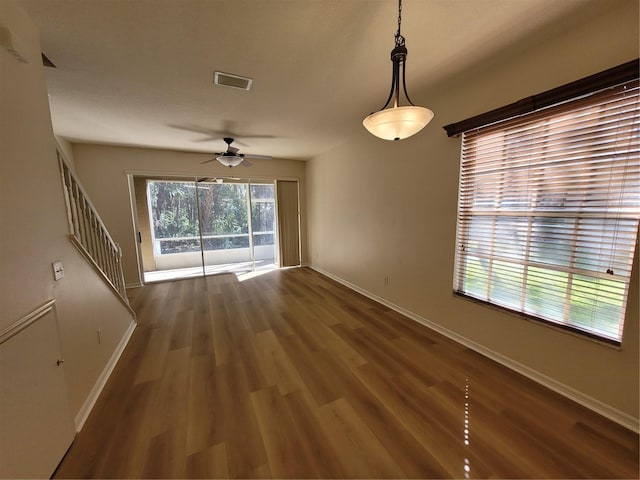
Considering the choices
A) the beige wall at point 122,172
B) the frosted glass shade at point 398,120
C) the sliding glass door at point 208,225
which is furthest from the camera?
the sliding glass door at point 208,225

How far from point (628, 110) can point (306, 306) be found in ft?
11.6

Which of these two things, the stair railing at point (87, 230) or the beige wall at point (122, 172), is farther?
the beige wall at point (122, 172)

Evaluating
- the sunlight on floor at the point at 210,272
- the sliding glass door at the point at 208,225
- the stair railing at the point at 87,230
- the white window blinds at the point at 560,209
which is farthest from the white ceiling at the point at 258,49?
the sunlight on floor at the point at 210,272

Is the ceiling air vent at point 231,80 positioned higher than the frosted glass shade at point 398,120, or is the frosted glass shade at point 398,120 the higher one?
the ceiling air vent at point 231,80

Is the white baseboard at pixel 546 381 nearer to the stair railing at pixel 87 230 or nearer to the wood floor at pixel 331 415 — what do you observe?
the wood floor at pixel 331 415

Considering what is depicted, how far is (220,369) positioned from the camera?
221 centimetres

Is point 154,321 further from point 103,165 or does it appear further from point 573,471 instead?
Result: point 573,471

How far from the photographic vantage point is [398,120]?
1345 mm

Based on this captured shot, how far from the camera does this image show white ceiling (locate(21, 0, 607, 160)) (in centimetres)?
147

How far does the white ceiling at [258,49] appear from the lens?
147cm

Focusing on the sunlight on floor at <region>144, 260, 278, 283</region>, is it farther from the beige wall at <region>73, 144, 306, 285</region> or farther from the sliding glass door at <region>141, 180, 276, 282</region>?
the beige wall at <region>73, 144, 306, 285</region>

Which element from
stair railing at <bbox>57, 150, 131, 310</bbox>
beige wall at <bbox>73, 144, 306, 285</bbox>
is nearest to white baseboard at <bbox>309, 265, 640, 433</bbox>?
stair railing at <bbox>57, 150, 131, 310</bbox>

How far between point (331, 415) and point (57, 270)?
2105 mm

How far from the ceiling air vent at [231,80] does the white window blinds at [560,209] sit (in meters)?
2.23
